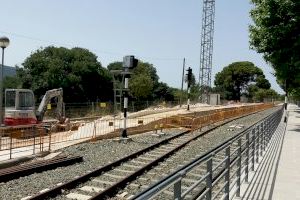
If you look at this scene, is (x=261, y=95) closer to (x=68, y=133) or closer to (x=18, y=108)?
(x=18, y=108)

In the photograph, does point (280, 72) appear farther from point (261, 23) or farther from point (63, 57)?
point (63, 57)

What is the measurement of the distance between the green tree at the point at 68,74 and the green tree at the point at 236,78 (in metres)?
67.7

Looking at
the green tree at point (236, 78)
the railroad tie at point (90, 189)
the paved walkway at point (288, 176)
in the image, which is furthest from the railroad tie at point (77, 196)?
the green tree at point (236, 78)

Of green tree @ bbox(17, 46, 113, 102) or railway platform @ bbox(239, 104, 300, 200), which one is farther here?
green tree @ bbox(17, 46, 113, 102)

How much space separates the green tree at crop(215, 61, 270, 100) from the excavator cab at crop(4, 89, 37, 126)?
103 m

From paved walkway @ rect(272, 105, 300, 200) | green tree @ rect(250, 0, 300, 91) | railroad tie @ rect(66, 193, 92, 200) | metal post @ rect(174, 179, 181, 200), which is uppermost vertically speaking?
green tree @ rect(250, 0, 300, 91)

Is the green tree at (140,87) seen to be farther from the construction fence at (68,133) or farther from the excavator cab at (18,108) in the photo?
the excavator cab at (18,108)

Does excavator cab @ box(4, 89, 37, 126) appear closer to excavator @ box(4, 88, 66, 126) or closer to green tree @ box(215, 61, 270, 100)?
excavator @ box(4, 88, 66, 126)

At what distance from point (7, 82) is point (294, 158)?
5354 centimetres

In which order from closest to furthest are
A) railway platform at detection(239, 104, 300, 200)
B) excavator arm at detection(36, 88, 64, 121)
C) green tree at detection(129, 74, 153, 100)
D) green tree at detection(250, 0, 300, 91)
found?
railway platform at detection(239, 104, 300, 200), green tree at detection(250, 0, 300, 91), excavator arm at detection(36, 88, 64, 121), green tree at detection(129, 74, 153, 100)

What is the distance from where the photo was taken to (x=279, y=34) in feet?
88.8

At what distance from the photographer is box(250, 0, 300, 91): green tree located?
86.7 ft

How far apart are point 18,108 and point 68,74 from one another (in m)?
32.0

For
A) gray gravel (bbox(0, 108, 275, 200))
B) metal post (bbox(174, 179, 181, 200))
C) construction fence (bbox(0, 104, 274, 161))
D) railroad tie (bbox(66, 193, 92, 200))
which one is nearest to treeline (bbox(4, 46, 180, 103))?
construction fence (bbox(0, 104, 274, 161))
